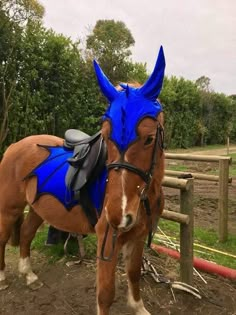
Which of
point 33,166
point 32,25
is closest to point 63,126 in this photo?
point 32,25

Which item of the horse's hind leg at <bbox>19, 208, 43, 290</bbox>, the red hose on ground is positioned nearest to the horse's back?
the horse's hind leg at <bbox>19, 208, 43, 290</bbox>

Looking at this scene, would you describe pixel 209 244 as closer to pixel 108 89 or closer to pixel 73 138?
pixel 73 138

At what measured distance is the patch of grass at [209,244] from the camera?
427cm

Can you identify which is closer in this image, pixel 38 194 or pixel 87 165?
pixel 87 165

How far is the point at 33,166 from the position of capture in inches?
130

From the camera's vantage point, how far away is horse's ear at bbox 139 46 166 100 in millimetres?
1975

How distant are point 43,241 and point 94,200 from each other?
2377mm

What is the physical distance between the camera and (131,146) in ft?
6.28

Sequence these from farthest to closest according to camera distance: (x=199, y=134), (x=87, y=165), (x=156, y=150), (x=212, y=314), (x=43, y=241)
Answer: (x=199, y=134) → (x=43, y=241) → (x=212, y=314) → (x=87, y=165) → (x=156, y=150)

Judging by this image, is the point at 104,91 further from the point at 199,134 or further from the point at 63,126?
the point at 199,134

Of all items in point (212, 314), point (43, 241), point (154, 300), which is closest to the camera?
point (212, 314)

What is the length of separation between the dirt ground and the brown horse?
188mm

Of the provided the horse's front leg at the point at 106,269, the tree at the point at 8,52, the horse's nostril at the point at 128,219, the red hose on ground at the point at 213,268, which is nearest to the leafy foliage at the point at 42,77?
the tree at the point at 8,52

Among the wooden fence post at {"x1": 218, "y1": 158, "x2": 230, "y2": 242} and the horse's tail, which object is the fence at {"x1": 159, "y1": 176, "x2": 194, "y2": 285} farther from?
the wooden fence post at {"x1": 218, "y1": 158, "x2": 230, "y2": 242}
